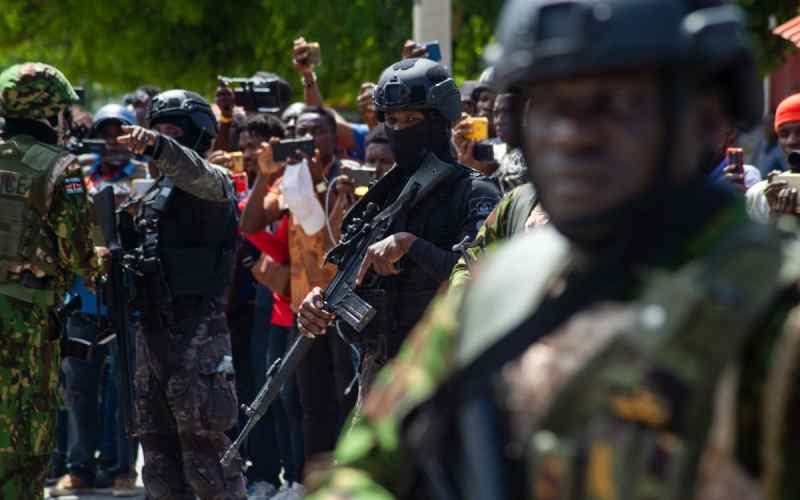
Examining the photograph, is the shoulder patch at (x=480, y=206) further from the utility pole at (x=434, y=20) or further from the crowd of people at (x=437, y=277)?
the utility pole at (x=434, y=20)

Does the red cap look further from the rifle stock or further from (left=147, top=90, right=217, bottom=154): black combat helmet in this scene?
(left=147, top=90, right=217, bottom=154): black combat helmet

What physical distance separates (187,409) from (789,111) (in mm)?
2976

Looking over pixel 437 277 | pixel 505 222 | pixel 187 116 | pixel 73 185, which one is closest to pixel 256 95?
pixel 187 116

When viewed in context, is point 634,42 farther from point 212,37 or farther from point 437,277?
point 212,37

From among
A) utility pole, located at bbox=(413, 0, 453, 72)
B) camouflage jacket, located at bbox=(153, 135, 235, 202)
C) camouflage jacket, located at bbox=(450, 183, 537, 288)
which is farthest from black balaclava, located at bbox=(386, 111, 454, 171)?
utility pole, located at bbox=(413, 0, 453, 72)

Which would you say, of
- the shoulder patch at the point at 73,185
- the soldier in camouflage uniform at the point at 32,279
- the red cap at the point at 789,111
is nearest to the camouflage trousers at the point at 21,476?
the soldier in camouflage uniform at the point at 32,279

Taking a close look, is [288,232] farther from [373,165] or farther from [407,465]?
[407,465]

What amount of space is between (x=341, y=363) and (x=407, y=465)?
18.7 feet

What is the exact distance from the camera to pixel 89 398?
8898mm

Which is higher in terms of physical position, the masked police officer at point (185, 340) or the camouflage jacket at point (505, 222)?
the camouflage jacket at point (505, 222)

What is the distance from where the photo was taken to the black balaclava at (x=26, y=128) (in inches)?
257

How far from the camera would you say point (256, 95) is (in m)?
9.45

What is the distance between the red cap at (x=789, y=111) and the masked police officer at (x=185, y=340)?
2556 mm

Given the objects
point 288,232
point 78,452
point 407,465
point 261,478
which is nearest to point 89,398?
point 78,452
